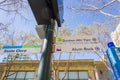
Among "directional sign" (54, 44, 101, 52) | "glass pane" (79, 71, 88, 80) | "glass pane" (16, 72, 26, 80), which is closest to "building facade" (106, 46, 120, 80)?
"directional sign" (54, 44, 101, 52)

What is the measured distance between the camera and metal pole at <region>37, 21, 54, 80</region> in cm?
169

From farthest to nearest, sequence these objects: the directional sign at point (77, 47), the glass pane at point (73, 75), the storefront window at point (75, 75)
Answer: the glass pane at point (73, 75) → the storefront window at point (75, 75) → the directional sign at point (77, 47)

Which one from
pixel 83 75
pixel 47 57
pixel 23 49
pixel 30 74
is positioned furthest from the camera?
pixel 30 74

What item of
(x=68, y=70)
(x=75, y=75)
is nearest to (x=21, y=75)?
(x=68, y=70)

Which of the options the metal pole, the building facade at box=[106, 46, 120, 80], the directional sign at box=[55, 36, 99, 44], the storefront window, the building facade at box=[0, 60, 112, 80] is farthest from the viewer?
the building facade at box=[0, 60, 112, 80]

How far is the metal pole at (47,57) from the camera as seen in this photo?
5.55 ft

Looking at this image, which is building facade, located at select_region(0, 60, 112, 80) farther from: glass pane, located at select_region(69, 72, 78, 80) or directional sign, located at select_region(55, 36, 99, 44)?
directional sign, located at select_region(55, 36, 99, 44)

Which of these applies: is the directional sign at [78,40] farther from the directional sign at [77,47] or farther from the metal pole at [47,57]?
the metal pole at [47,57]

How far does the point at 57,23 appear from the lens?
2.41 meters

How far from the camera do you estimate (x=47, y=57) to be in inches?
73.6

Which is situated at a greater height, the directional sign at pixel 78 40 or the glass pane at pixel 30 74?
the directional sign at pixel 78 40

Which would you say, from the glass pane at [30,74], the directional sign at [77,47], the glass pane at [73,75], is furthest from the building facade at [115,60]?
the glass pane at [30,74]

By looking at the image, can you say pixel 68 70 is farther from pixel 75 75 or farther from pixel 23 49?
pixel 23 49

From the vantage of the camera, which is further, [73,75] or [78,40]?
[73,75]
